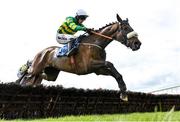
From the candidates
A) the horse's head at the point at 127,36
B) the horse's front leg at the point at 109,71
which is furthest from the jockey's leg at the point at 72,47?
the horse's head at the point at 127,36

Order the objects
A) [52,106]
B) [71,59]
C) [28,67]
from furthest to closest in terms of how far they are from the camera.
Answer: [28,67], [71,59], [52,106]

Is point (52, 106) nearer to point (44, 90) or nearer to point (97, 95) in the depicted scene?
point (44, 90)

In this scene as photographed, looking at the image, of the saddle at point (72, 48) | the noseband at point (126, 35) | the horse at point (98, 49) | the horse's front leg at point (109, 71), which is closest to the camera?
the horse's front leg at point (109, 71)

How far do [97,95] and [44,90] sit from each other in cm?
347

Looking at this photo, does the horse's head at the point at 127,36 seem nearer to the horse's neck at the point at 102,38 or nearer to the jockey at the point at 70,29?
the horse's neck at the point at 102,38

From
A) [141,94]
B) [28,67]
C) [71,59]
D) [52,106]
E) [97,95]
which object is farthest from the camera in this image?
[141,94]

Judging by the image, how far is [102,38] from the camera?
15.1 meters

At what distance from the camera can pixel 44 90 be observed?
47.2 ft

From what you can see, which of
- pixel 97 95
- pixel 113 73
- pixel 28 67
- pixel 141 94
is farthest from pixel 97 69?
pixel 141 94

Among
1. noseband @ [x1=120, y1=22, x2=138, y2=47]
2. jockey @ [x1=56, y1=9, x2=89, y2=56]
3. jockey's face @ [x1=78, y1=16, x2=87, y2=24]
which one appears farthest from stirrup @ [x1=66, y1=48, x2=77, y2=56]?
noseband @ [x1=120, y1=22, x2=138, y2=47]

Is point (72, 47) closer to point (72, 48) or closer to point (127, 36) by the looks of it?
point (72, 48)

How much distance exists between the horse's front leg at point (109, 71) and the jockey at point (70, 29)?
3.80ft

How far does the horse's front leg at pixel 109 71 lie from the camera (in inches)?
529

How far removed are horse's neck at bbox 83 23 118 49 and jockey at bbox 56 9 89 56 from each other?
36cm
